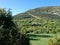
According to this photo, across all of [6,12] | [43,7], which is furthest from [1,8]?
[43,7]

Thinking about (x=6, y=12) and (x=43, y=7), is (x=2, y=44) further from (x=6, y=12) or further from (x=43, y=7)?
(x=43, y=7)

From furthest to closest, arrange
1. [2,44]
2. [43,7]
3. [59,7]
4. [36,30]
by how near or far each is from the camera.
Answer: [43,7] < [59,7] < [36,30] < [2,44]

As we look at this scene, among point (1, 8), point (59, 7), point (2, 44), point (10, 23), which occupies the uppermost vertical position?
point (59, 7)

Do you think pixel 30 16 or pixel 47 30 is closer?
pixel 47 30

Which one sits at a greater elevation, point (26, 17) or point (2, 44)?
point (26, 17)

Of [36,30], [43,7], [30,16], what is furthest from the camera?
[43,7]

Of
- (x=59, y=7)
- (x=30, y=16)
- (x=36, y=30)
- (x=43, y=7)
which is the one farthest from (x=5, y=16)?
(x=43, y=7)
